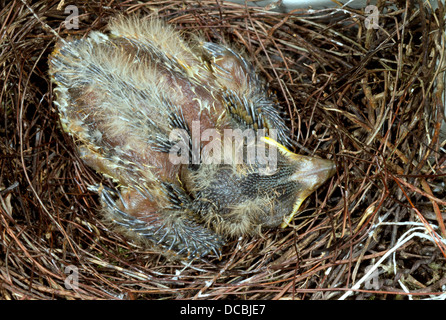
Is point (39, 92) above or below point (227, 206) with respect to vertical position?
above

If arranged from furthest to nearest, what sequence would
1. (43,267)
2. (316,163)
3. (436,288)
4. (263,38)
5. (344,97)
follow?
(263,38) → (344,97) → (43,267) → (316,163) → (436,288)

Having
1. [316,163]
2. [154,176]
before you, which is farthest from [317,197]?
[154,176]

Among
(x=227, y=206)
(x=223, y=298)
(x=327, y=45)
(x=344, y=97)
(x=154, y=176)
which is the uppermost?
(x=327, y=45)

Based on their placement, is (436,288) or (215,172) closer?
(436,288)

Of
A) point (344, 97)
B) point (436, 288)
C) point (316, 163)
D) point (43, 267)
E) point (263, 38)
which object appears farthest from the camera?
point (263, 38)

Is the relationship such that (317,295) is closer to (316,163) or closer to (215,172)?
(316,163)
